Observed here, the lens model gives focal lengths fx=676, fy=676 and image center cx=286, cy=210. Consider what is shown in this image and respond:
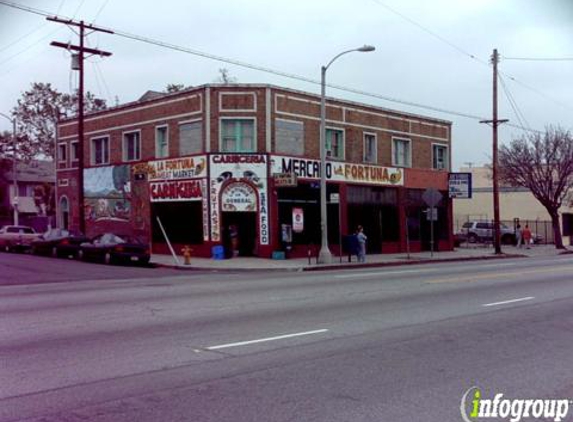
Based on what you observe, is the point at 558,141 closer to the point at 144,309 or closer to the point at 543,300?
the point at 543,300

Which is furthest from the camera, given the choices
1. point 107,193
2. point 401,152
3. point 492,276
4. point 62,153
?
point 62,153

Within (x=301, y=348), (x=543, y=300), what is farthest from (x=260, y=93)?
(x=301, y=348)

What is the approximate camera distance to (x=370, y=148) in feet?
123

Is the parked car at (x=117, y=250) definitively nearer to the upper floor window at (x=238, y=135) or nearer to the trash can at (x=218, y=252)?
Result: the trash can at (x=218, y=252)

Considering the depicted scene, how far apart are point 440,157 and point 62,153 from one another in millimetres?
23358

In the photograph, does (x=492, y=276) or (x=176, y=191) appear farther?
(x=176, y=191)

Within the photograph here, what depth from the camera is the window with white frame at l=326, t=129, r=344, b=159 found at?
34844 millimetres

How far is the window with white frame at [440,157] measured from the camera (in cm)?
4167

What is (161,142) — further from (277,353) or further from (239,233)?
(277,353)

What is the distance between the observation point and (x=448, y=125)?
42562 mm

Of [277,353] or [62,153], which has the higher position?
[62,153]

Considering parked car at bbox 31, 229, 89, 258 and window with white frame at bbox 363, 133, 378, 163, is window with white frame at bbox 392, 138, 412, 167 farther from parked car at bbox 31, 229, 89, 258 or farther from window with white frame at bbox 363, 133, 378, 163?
parked car at bbox 31, 229, 89, 258

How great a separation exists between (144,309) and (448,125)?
33.0 m

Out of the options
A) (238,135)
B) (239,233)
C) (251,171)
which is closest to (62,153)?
(238,135)
